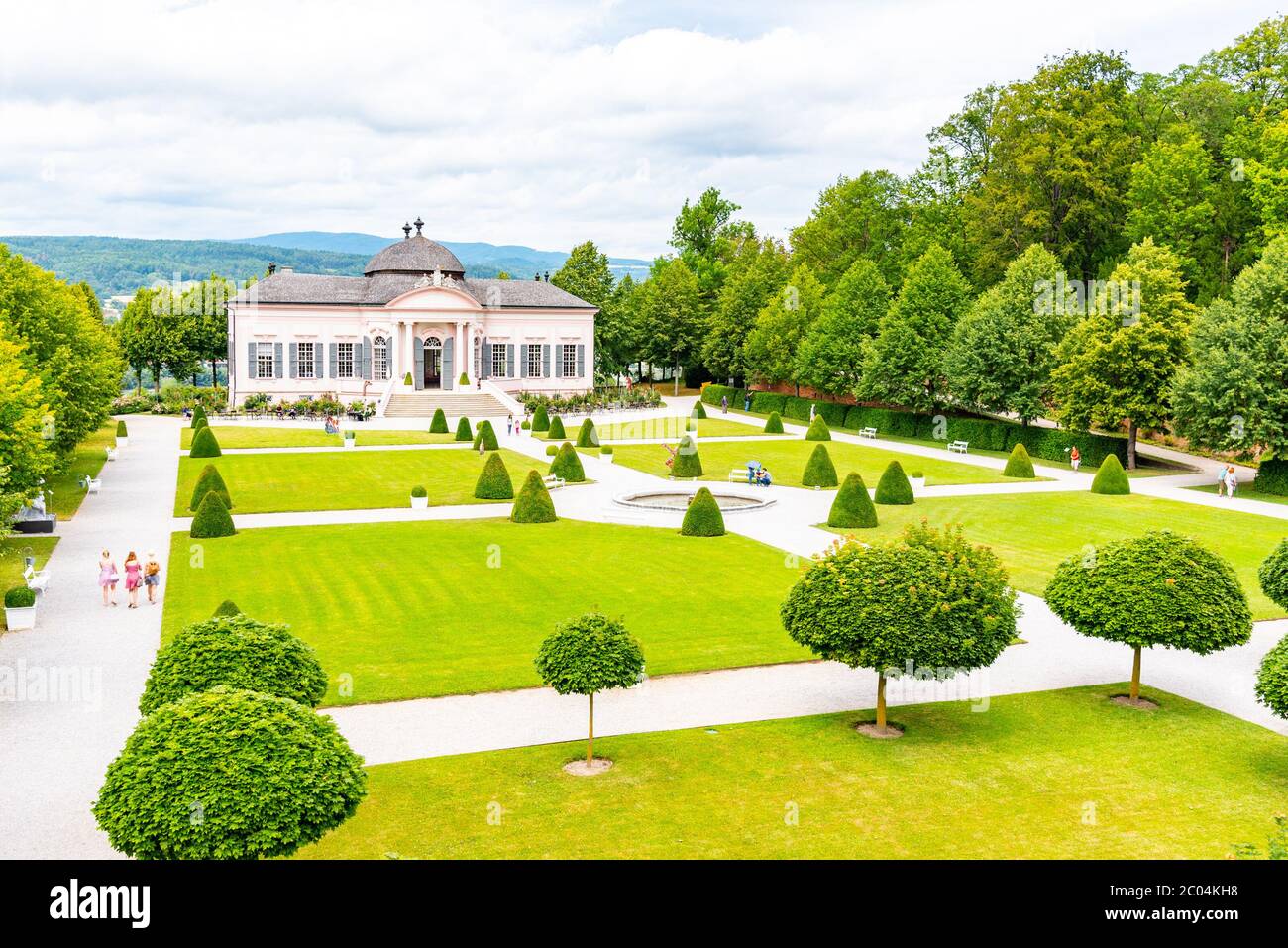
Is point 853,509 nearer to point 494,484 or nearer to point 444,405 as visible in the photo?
point 494,484

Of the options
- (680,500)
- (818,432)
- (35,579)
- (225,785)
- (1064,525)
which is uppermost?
(818,432)

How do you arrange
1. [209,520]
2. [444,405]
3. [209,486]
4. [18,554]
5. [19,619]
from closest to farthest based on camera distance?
[19,619] → [18,554] → [209,520] → [209,486] → [444,405]

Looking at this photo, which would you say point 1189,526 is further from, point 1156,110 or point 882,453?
point 1156,110

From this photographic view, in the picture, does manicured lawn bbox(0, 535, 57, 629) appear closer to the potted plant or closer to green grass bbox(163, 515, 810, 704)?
green grass bbox(163, 515, 810, 704)

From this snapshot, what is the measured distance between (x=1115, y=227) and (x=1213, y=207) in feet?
24.3

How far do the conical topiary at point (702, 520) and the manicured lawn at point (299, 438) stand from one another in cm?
2698

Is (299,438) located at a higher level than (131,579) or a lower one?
higher

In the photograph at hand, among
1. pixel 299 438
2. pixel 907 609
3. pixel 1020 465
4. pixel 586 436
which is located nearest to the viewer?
pixel 907 609

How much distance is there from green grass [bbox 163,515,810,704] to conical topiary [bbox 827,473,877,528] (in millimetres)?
3900

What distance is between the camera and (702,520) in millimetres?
32844

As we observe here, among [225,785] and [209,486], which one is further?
[209,486]

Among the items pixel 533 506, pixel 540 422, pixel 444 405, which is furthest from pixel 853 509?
pixel 444 405

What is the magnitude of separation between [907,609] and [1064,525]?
21398 mm
